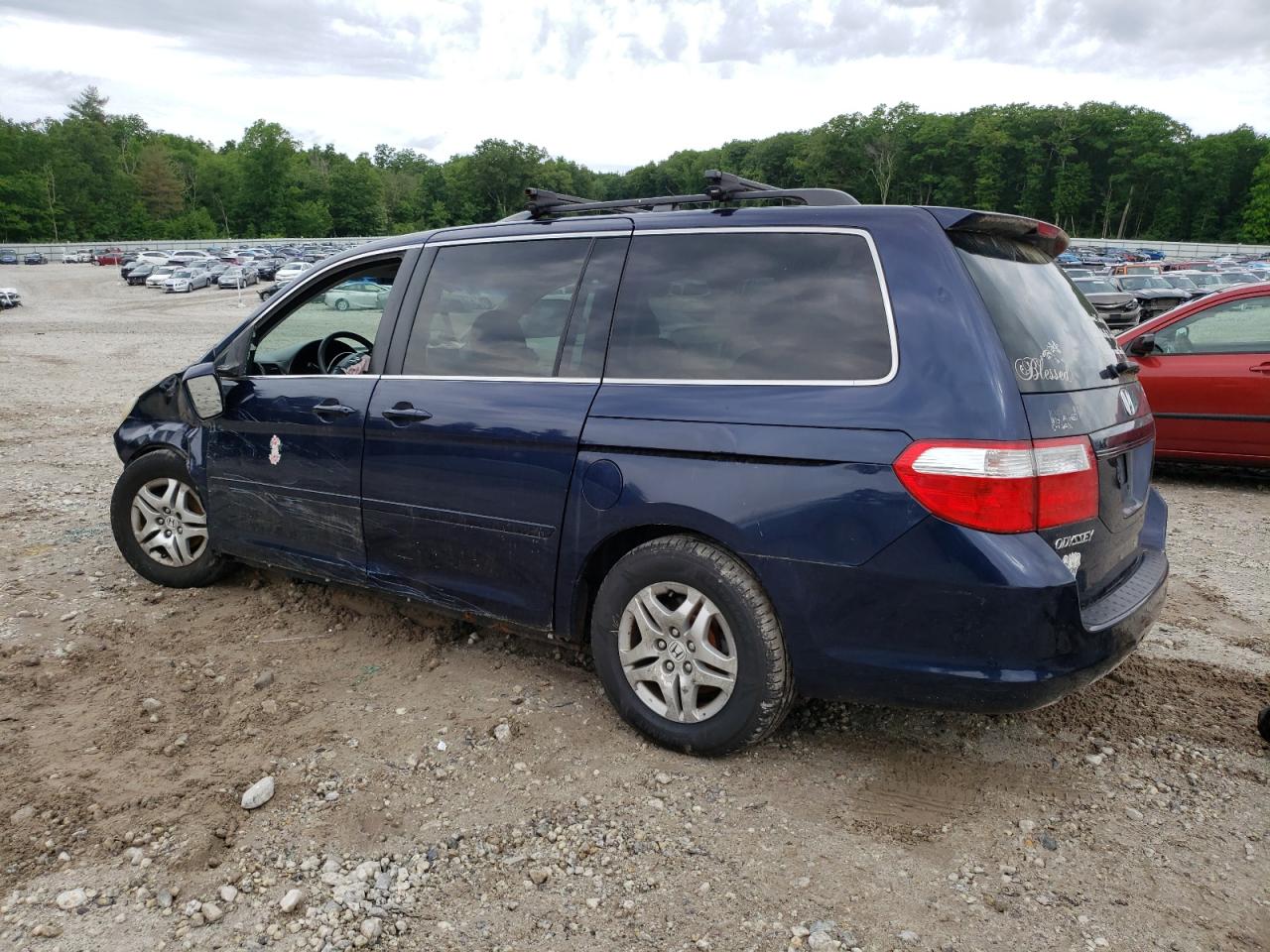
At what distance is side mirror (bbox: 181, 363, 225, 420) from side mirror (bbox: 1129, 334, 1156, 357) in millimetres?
6761

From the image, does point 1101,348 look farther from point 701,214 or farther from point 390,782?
point 390,782

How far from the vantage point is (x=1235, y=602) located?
15.9 feet

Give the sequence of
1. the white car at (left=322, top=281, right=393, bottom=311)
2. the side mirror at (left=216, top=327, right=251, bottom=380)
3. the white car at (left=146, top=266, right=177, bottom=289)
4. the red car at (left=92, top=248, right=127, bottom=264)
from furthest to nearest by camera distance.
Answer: the red car at (left=92, top=248, right=127, bottom=264) → the white car at (left=146, top=266, right=177, bottom=289) → the side mirror at (left=216, top=327, right=251, bottom=380) → the white car at (left=322, top=281, right=393, bottom=311)

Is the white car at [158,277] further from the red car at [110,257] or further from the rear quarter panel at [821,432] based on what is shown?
the rear quarter panel at [821,432]

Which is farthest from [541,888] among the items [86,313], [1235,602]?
[86,313]

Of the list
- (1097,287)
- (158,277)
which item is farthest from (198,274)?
(1097,287)

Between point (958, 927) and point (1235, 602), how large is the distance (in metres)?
3.36

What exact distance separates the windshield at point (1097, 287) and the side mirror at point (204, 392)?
24.5 metres

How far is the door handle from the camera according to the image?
371 cm

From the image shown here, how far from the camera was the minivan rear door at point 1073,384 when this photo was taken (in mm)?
2801

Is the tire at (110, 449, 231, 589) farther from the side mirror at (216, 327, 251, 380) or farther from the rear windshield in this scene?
the rear windshield

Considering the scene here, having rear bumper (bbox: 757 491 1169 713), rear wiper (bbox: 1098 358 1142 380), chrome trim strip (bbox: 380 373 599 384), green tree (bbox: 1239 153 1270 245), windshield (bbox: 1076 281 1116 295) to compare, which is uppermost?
green tree (bbox: 1239 153 1270 245)

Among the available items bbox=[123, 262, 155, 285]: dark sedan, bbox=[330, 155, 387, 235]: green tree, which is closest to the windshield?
bbox=[123, 262, 155, 285]: dark sedan

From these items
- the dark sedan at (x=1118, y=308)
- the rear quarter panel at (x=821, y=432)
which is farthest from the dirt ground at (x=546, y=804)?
the dark sedan at (x=1118, y=308)
